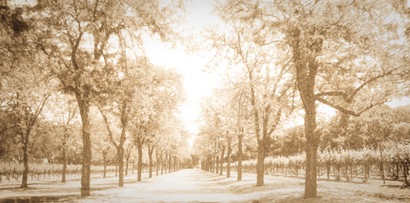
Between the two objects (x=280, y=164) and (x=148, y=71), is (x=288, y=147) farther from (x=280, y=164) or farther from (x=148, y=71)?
(x=148, y=71)

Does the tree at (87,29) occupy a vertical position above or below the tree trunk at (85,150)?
above

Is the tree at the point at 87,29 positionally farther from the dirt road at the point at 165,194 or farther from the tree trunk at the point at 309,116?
the tree trunk at the point at 309,116

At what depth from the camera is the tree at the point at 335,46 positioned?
10266 mm

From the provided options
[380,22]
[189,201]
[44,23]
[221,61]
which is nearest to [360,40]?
[380,22]

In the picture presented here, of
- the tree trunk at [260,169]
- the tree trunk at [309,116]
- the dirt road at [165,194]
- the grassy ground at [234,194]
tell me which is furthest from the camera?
the tree trunk at [260,169]

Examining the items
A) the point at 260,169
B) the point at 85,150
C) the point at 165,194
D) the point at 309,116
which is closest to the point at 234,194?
the point at 260,169

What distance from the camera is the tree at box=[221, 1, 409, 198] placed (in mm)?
10266

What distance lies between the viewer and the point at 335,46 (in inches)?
540

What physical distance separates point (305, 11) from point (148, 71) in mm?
8122

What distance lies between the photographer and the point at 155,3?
11648mm

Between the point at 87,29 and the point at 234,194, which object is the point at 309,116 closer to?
the point at 234,194

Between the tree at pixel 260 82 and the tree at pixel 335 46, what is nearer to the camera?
the tree at pixel 335 46

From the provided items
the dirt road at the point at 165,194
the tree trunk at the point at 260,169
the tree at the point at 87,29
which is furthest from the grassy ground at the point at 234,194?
the tree at the point at 87,29

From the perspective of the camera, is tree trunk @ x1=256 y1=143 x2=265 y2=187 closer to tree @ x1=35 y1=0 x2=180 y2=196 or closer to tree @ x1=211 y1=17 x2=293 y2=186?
tree @ x1=211 y1=17 x2=293 y2=186
